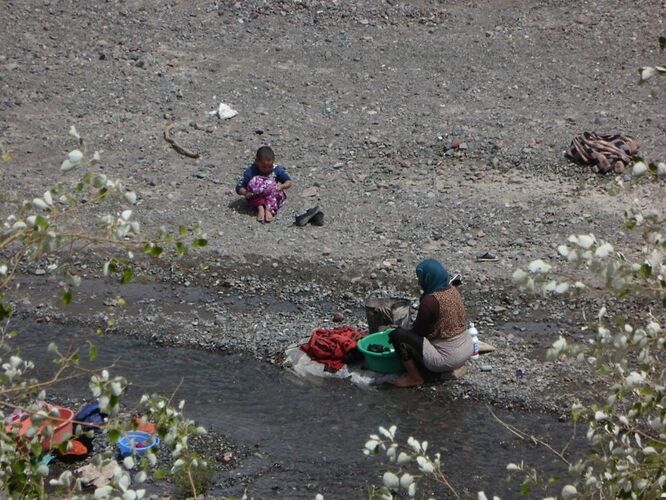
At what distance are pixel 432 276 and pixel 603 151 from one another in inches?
172

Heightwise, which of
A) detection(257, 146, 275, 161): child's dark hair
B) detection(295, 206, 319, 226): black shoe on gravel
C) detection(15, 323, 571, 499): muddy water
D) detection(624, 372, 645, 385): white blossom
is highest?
detection(624, 372, 645, 385): white blossom

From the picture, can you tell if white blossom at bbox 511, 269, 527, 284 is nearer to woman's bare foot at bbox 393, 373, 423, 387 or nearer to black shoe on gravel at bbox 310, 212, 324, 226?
woman's bare foot at bbox 393, 373, 423, 387

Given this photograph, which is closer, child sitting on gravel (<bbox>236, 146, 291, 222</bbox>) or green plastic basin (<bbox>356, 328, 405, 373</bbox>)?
green plastic basin (<bbox>356, 328, 405, 373</bbox>)

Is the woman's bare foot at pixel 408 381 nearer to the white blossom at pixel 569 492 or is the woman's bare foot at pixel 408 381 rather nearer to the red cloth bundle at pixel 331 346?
the red cloth bundle at pixel 331 346

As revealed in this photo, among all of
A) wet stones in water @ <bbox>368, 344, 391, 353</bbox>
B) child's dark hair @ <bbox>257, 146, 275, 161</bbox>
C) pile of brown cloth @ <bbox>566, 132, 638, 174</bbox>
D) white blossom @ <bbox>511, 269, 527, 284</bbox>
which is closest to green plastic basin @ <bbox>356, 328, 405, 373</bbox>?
wet stones in water @ <bbox>368, 344, 391, 353</bbox>

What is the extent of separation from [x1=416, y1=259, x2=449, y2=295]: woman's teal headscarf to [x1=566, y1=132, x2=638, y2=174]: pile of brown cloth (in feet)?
13.2

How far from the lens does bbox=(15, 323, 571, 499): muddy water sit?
7.37 meters

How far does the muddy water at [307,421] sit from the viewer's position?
737 centimetres

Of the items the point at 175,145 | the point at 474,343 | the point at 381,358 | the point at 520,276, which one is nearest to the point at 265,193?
the point at 175,145

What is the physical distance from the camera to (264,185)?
11078 mm

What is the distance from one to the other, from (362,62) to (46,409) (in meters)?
10.8

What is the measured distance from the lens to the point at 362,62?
47.0 feet

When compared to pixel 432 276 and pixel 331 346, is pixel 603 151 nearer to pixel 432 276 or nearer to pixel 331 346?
pixel 432 276

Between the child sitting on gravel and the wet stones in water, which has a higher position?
the child sitting on gravel
